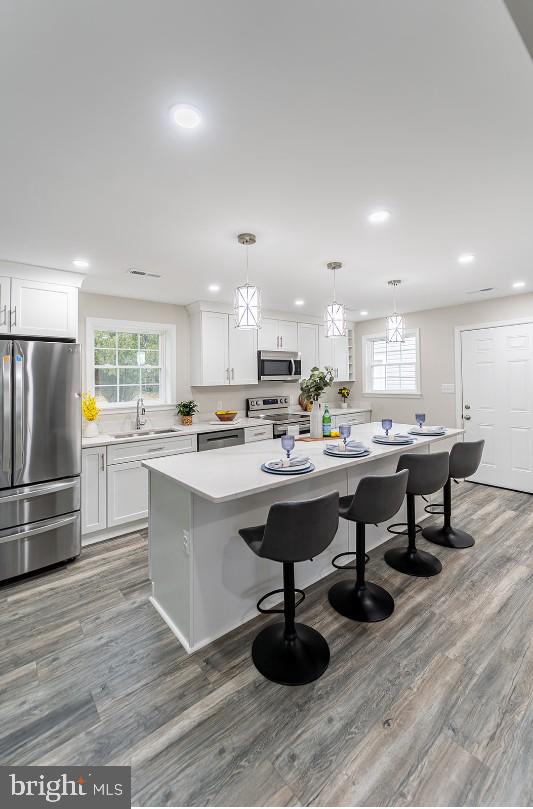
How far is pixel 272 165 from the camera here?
173 centimetres

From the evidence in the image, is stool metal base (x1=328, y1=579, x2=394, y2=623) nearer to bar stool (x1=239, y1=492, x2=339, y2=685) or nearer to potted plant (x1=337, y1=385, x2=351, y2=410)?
bar stool (x1=239, y1=492, x2=339, y2=685)

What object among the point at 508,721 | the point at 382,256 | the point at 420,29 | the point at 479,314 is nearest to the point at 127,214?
the point at 420,29

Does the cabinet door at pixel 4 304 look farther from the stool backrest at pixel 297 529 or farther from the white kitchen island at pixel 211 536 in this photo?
the stool backrest at pixel 297 529

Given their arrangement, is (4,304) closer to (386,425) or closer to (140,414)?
(140,414)

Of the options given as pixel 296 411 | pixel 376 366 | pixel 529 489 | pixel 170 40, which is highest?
pixel 170 40

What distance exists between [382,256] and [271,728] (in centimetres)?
324

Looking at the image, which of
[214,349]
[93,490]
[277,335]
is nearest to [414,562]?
[93,490]

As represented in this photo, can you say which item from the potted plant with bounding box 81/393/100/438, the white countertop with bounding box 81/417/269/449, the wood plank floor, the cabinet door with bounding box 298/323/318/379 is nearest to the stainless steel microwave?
the cabinet door with bounding box 298/323/318/379

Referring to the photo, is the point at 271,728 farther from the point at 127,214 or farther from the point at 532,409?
the point at 532,409

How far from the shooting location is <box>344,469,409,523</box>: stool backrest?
2076 millimetres

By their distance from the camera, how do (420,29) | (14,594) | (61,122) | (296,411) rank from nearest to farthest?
(420,29)
(61,122)
(14,594)
(296,411)

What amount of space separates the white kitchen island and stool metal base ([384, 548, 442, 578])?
2.63ft

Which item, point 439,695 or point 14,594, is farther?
point 14,594

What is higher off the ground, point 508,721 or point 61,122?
point 61,122
